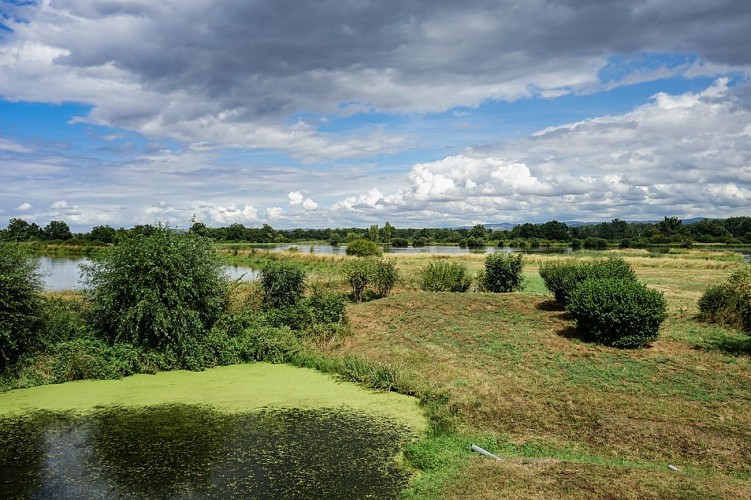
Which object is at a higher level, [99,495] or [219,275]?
[219,275]

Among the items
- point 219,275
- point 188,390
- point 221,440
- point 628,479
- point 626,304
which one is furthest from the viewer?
point 219,275

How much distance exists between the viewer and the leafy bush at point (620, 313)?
43.2 ft

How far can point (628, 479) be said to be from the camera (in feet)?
20.8

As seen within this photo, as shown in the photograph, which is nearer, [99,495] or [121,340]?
[99,495]

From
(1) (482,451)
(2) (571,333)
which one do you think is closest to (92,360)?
(1) (482,451)

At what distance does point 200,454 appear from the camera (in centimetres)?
802

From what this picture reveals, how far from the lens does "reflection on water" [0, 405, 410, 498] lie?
6918mm

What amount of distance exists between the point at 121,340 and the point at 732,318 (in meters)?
17.4

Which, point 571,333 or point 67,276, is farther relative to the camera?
point 67,276

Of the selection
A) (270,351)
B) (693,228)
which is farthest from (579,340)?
(693,228)

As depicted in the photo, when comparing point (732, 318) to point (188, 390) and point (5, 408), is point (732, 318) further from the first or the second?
point (5, 408)

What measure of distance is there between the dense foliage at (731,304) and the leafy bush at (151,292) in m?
15.1

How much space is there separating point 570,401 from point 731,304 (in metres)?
9.13

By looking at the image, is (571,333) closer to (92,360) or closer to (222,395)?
(222,395)
